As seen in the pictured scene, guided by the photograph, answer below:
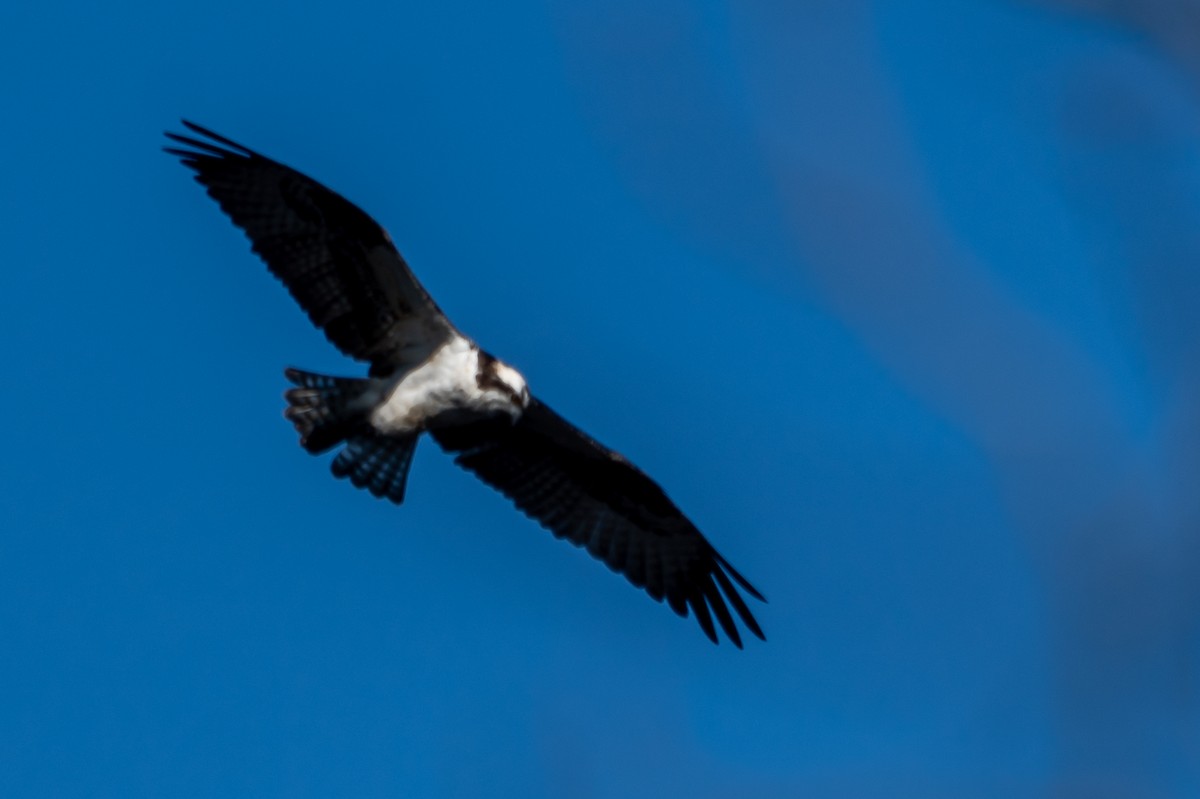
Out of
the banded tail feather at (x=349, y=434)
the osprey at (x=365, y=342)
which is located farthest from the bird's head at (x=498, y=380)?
the banded tail feather at (x=349, y=434)

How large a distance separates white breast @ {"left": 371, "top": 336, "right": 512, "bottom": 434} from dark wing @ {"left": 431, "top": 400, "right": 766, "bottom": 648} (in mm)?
612

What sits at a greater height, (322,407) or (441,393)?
(441,393)

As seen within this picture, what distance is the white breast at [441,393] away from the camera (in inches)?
421

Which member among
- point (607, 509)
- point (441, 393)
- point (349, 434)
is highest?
point (607, 509)

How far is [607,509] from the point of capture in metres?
12.0

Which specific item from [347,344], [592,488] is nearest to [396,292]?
[347,344]

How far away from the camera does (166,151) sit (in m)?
10.6

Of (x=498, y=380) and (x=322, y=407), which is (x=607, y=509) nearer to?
(x=498, y=380)

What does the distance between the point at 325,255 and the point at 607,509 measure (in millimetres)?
2664

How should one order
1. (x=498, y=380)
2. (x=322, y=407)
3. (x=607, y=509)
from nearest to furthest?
(x=498, y=380)
(x=322, y=407)
(x=607, y=509)

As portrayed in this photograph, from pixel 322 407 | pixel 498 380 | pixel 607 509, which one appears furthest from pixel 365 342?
pixel 607 509

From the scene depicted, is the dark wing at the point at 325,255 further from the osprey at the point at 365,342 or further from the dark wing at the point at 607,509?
the dark wing at the point at 607,509

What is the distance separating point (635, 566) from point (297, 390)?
8.84 ft

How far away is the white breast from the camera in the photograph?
10688 millimetres
